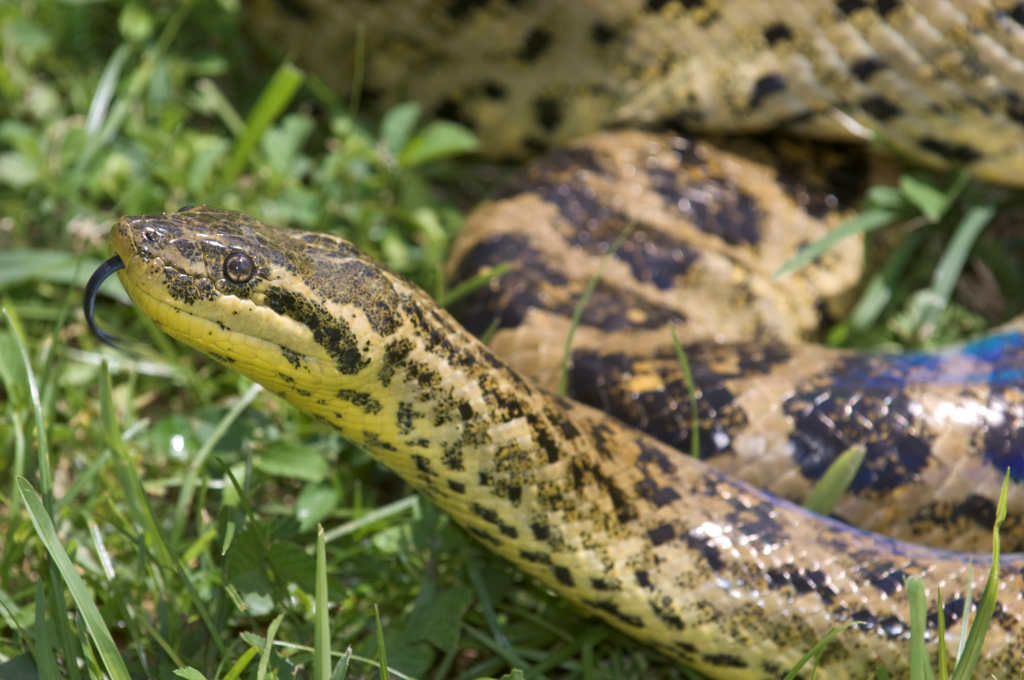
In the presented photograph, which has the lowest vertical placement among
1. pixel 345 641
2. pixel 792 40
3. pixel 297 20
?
pixel 345 641

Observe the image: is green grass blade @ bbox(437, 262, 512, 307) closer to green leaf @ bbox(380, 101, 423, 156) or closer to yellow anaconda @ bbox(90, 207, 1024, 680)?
yellow anaconda @ bbox(90, 207, 1024, 680)

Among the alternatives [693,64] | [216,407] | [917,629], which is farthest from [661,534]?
[693,64]

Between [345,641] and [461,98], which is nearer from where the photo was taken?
[345,641]

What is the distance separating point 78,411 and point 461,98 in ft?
6.17

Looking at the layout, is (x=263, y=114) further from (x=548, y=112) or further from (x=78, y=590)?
(x=78, y=590)

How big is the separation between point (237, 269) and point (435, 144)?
5.92 feet

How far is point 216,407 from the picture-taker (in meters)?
2.90

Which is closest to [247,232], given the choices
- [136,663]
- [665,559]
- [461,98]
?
[136,663]

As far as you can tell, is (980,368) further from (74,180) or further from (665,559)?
(74,180)

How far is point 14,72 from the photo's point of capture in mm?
3719

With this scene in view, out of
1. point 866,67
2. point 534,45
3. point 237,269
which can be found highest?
point 866,67

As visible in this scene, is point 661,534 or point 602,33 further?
point 602,33

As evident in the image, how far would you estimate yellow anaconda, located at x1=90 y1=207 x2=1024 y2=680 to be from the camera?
2002 mm

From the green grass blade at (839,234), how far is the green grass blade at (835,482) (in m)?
1.04
